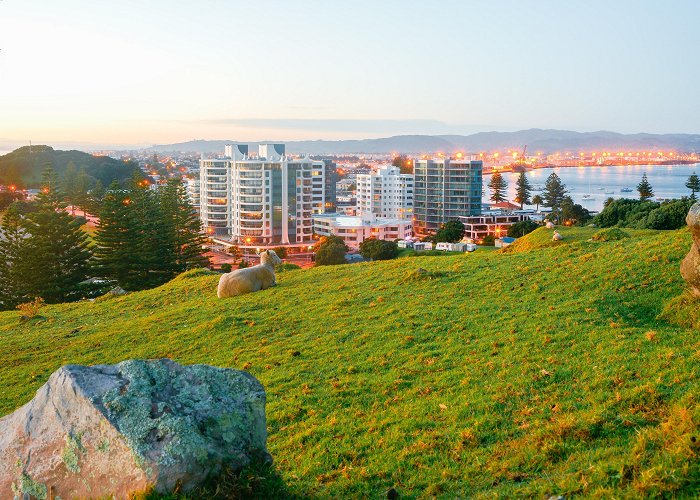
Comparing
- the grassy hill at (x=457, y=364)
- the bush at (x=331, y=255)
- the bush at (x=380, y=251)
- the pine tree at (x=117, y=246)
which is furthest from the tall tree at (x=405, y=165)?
the grassy hill at (x=457, y=364)

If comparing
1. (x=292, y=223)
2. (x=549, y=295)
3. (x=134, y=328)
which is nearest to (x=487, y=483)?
(x=549, y=295)

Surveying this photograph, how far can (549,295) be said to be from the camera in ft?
38.2

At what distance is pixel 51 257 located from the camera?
1233 inches

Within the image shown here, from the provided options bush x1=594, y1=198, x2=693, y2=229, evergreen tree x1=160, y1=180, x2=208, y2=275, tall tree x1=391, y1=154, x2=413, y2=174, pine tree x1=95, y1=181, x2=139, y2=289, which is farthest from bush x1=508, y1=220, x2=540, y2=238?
tall tree x1=391, y1=154, x2=413, y2=174

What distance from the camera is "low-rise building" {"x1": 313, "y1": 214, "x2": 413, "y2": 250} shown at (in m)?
78.2

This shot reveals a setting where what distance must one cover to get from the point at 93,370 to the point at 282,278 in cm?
1317

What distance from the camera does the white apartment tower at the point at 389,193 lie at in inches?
3871

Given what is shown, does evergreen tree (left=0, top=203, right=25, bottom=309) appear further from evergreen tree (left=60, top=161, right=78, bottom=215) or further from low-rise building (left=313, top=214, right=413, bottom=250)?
low-rise building (left=313, top=214, right=413, bottom=250)

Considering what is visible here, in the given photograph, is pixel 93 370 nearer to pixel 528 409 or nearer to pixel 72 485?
pixel 72 485

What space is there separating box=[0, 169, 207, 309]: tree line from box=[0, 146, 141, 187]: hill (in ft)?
244

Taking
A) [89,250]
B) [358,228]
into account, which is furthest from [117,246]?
[358,228]

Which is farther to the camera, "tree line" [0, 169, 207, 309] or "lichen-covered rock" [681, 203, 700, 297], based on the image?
"tree line" [0, 169, 207, 309]

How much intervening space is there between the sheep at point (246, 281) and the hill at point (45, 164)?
A: 9597 cm

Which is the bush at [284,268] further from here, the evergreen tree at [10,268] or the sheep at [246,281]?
the evergreen tree at [10,268]
